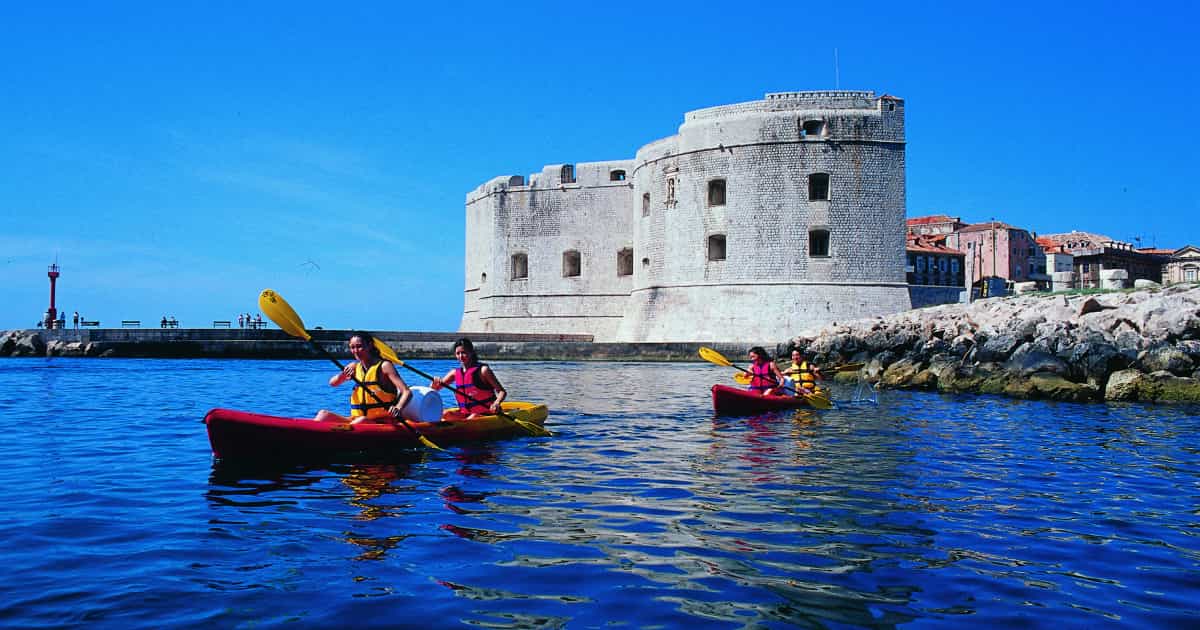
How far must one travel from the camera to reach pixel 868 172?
27609 mm

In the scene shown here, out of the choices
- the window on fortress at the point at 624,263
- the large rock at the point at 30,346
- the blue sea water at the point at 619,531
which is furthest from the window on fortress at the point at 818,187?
the large rock at the point at 30,346

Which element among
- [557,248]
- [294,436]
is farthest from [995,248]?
[294,436]

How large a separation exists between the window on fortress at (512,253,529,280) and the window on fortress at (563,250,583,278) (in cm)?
165

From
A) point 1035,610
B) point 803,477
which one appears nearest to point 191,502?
point 803,477

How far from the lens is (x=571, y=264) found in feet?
120

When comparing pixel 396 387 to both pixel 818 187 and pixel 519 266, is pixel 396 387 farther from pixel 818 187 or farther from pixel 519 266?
pixel 519 266

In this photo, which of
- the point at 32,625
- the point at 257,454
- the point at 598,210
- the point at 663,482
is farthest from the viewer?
the point at 598,210

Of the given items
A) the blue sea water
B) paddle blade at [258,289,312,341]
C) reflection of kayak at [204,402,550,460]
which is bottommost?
the blue sea water

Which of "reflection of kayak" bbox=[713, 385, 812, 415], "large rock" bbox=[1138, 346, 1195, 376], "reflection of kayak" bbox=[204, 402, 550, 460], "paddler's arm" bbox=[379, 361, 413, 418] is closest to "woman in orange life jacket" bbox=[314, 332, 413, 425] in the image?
"paddler's arm" bbox=[379, 361, 413, 418]

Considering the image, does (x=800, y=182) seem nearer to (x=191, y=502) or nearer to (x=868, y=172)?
(x=868, y=172)

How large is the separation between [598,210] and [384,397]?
2765cm

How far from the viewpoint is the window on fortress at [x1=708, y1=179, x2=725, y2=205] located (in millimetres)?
28969

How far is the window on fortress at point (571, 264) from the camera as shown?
36.3 meters

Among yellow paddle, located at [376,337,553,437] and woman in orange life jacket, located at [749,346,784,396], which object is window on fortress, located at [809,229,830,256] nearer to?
woman in orange life jacket, located at [749,346,784,396]
